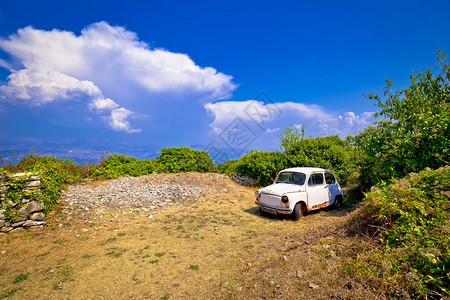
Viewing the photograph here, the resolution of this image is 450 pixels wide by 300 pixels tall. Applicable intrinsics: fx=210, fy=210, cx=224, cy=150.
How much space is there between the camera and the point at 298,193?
7367 mm

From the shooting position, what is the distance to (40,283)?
13.5 ft

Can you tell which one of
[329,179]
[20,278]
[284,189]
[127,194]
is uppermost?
[329,179]

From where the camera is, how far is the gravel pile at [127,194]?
8.63m

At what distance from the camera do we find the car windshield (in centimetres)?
777

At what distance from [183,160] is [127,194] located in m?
5.43

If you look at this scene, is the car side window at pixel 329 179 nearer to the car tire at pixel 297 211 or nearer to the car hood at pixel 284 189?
the car hood at pixel 284 189

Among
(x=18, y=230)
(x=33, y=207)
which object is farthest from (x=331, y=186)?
(x=18, y=230)

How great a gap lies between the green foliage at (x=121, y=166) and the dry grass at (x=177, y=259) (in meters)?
5.36

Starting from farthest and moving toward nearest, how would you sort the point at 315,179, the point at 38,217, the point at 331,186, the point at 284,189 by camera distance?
the point at 331,186 → the point at 315,179 → the point at 284,189 → the point at 38,217

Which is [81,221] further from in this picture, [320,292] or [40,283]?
[320,292]

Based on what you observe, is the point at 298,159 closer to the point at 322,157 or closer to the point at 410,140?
the point at 322,157

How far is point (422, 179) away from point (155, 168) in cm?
1308

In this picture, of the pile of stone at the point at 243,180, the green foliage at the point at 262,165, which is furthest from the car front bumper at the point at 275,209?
the pile of stone at the point at 243,180

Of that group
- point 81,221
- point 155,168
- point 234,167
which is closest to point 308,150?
point 234,167
